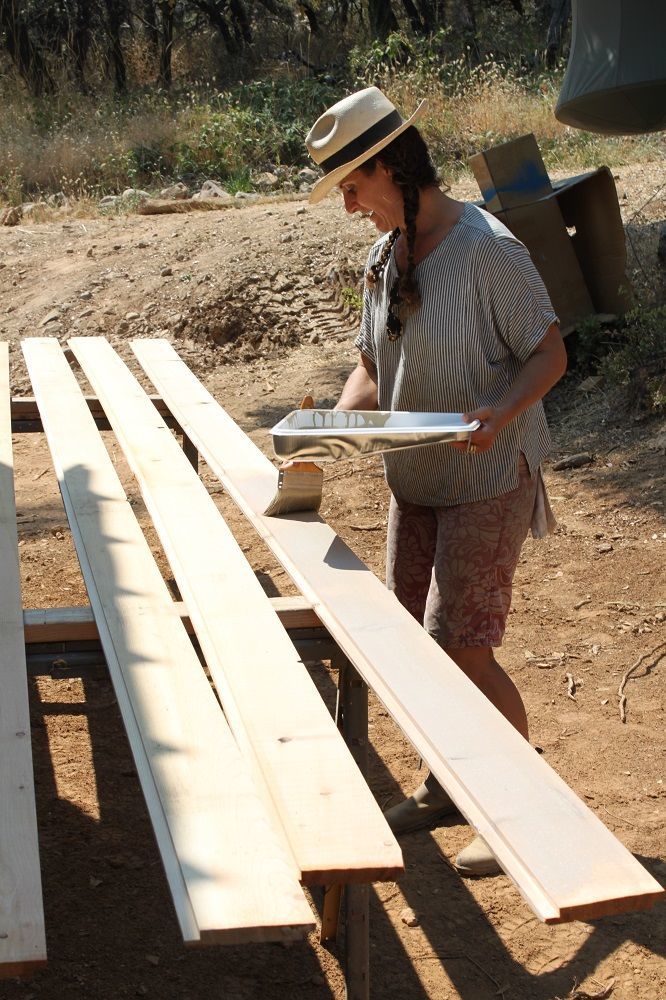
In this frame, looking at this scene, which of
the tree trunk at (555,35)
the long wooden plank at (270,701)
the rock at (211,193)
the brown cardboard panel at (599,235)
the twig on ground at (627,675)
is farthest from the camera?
the tree trunk at (555,35)

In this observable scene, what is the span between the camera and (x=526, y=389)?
8.09ft

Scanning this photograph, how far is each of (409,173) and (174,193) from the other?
929cm

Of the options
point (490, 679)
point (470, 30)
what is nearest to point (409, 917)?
point (490, 679)

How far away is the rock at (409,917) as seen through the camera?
2664 millimetres

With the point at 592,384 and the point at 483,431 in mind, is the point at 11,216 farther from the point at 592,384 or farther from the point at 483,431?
the point at 483,431

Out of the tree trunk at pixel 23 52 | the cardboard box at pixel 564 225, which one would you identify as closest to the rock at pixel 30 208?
the tree trunk at pixel 23 52

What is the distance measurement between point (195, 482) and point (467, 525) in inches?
33.7

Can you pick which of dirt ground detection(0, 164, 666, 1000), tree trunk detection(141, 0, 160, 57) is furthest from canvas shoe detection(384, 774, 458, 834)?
tree trunk detection(141, 0, 160, 57)

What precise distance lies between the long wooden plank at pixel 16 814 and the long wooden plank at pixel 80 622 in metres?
0.03

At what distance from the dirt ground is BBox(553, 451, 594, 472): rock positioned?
0.17ft

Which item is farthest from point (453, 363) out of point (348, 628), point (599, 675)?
point (599, 675)

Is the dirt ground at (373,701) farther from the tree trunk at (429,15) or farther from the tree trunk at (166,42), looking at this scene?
the tree trunk at (429,15)

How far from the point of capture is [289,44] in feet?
61.3

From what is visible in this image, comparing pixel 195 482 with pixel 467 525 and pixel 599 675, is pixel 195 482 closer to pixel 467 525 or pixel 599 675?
pixel 467 525
